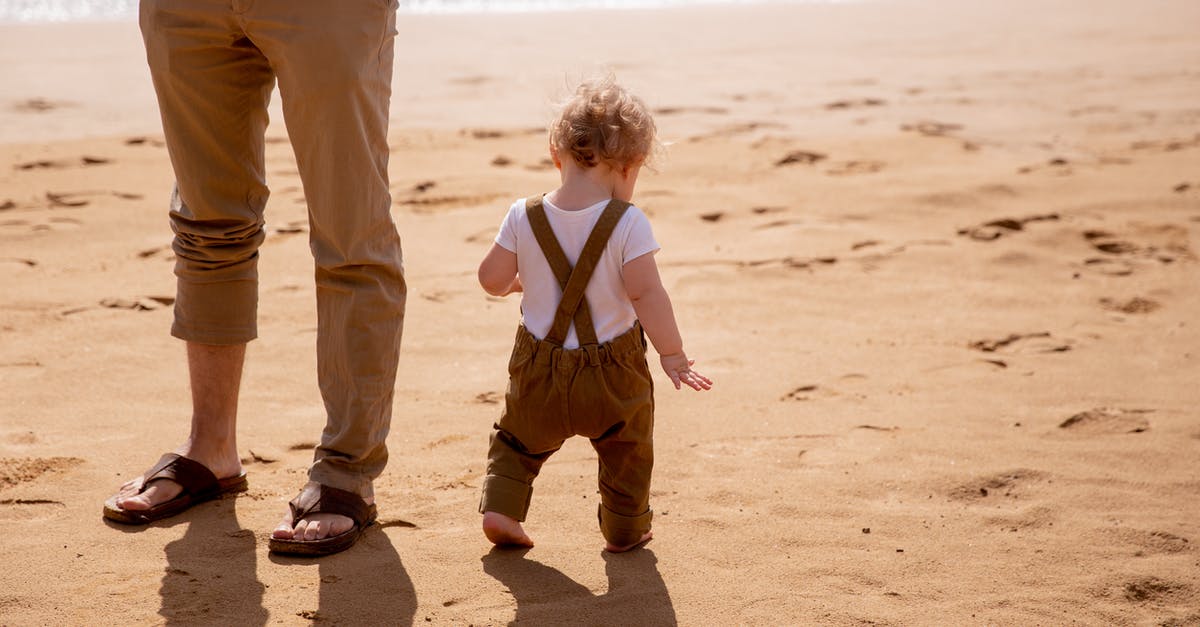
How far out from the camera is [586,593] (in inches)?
97.5

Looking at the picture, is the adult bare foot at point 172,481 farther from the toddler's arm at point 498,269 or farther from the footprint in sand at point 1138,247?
the footprint in sand at point 1138,247

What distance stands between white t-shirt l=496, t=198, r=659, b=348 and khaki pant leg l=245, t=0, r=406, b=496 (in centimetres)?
28

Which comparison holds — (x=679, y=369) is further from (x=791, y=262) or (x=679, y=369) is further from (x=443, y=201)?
(x=443, y=201)

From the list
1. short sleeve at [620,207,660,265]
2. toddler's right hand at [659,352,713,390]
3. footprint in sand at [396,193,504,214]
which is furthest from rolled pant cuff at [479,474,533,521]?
footprint in sand at [396,193,504,214]

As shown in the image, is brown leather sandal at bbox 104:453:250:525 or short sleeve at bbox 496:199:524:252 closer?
short sleeve at bbox 496:199:524:252

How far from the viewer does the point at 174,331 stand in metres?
2.85

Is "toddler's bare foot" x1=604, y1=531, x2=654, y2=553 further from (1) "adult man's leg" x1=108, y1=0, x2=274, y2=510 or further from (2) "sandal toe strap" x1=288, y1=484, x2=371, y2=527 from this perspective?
(1) "adult man's leg" x1=108, y1=0, x2=274, y2=510

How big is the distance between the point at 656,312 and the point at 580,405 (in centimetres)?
24

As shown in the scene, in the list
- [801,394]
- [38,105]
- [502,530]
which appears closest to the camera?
[502,530]

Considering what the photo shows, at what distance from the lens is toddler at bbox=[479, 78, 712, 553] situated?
8.27 feet

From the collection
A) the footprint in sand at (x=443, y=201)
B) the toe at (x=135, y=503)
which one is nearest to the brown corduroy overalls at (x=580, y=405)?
the toe at (x=135, y=503)

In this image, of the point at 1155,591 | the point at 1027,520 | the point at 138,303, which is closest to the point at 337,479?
the point at 1027,520

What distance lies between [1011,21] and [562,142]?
10.8 meters

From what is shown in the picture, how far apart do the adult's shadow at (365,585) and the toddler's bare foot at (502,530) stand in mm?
188
